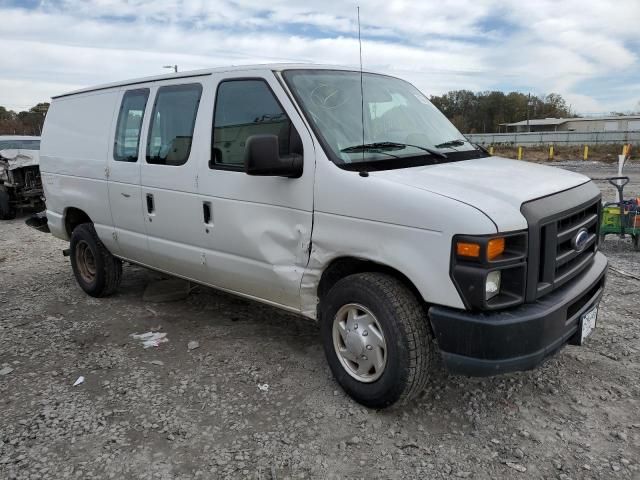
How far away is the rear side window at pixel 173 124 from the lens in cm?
412

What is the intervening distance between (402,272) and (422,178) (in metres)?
0.56

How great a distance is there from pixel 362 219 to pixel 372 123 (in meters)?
0.87

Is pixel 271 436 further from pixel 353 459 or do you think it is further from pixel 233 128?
pixel 233 128

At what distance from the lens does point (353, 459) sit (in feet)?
9.46

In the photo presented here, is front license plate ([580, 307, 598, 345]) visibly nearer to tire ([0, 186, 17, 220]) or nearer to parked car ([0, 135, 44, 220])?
parked car ([0, 135, 44, 220])

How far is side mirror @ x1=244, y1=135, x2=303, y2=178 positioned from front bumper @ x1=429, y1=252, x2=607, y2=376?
1.23 meters

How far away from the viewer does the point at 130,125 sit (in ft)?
15.6

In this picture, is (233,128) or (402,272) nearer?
(402,272)

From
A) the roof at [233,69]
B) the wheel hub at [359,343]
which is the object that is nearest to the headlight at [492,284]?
the wheel hub at [359,343]

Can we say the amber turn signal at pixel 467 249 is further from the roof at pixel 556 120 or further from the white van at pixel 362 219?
the roof at pixel 556 120

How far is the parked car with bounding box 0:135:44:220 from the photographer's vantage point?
11.7 m

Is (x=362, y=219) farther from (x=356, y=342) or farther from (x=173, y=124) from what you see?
(x=173, y=124)

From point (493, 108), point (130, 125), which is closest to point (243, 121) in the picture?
point (130, 125)

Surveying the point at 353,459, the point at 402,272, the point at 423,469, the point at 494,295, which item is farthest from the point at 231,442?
the point at 494,295
